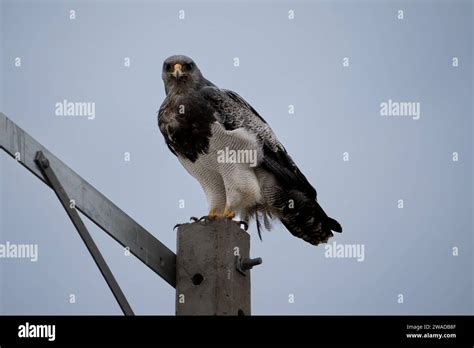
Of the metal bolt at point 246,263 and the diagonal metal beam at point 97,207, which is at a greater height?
the diagonal metal beam at point 97,207

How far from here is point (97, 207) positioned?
5.19m

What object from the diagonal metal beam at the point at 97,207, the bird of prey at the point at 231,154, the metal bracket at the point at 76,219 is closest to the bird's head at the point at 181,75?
the bird of prey at the point at 231,154

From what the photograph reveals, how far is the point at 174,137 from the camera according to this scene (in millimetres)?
7828

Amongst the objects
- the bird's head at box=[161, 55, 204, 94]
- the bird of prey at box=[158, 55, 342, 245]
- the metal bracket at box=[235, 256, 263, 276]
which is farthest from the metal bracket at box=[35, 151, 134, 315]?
the bird's head at box=[161, 55, 204, 94]

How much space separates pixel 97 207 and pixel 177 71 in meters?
2.97

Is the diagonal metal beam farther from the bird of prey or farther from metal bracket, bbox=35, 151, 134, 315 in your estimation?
the bird of prey

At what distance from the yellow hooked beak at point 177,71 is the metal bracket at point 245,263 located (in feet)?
8.63

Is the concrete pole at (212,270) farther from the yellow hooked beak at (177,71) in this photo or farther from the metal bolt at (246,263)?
the yellow hooked beak at (177,71)

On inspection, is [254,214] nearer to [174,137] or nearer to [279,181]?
[279,181]

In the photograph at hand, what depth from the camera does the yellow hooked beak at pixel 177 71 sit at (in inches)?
311

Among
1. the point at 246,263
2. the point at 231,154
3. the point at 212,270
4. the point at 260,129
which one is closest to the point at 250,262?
the point at 246,263

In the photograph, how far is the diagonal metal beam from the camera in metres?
4.68

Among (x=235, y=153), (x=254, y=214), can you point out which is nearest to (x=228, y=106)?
(x=235, y=153)
